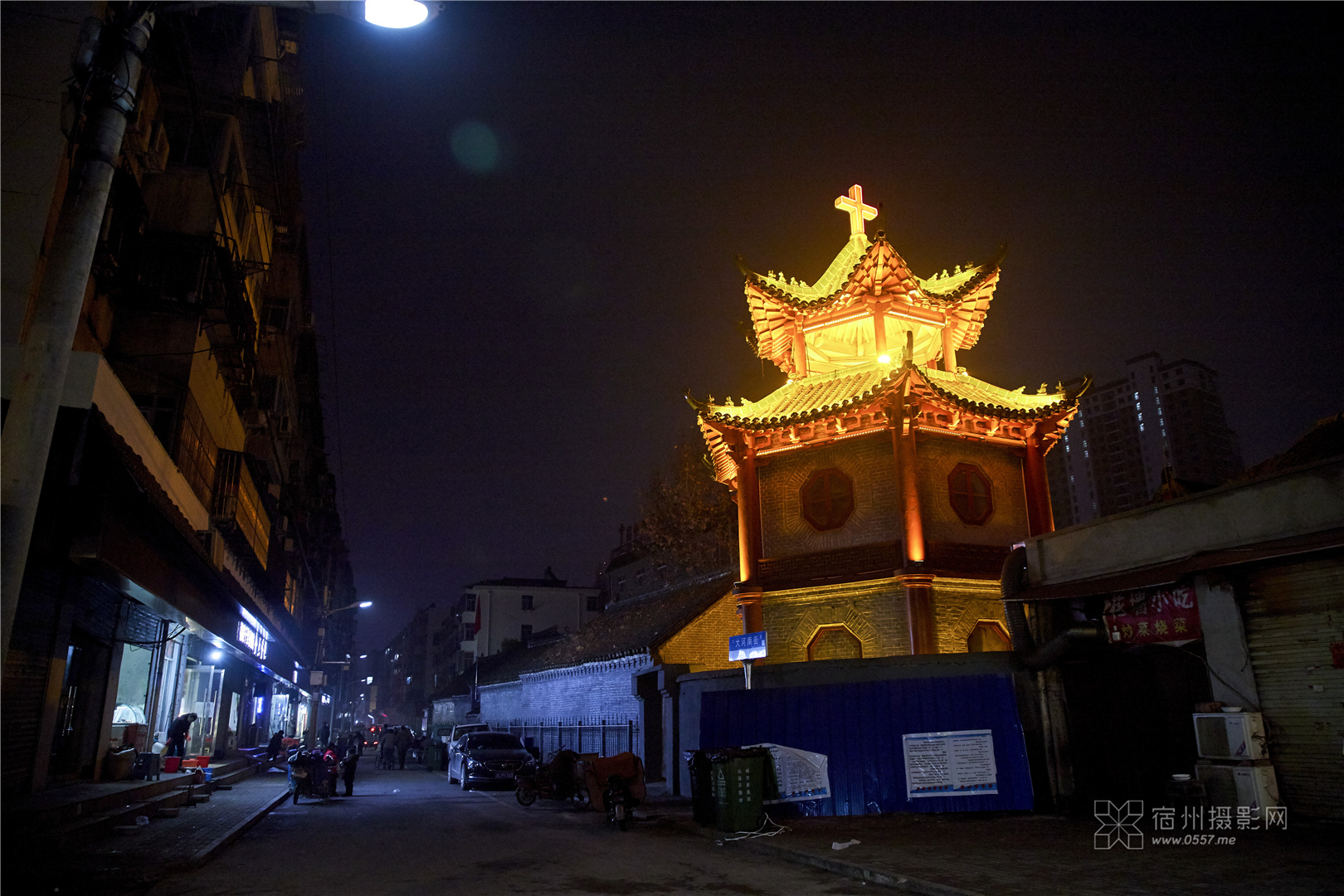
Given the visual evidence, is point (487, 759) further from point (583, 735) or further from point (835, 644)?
point (835, 644)

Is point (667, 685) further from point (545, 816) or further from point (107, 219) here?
point (107, 219)

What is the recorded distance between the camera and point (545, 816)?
57.9 feet

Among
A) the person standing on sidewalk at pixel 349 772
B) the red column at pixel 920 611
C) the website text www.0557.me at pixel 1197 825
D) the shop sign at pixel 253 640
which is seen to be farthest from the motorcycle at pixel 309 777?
the website text www.0557.me at pixel 1197 825

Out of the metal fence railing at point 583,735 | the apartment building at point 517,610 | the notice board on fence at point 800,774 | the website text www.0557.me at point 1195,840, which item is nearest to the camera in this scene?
the website text www.0557.me at point 1195,840

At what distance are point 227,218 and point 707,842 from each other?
61.5 feet

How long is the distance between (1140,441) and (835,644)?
3490 inches

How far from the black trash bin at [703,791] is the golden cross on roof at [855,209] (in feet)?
51.4

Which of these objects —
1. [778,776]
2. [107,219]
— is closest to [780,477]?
[778,776]

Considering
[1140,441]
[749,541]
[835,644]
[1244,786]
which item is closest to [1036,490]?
[835,644]

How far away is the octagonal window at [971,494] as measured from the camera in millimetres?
19953

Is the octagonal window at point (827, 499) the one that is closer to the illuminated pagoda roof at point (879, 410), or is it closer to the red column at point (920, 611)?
the illuminated pagoda roof at point (879, 410)

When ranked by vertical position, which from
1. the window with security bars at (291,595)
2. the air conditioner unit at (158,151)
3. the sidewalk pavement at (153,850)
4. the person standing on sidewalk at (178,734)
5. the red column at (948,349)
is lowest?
the sidewalk pavement at (153,850)

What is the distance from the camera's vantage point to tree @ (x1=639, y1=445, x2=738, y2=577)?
36844mm

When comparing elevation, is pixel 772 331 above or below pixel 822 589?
above
